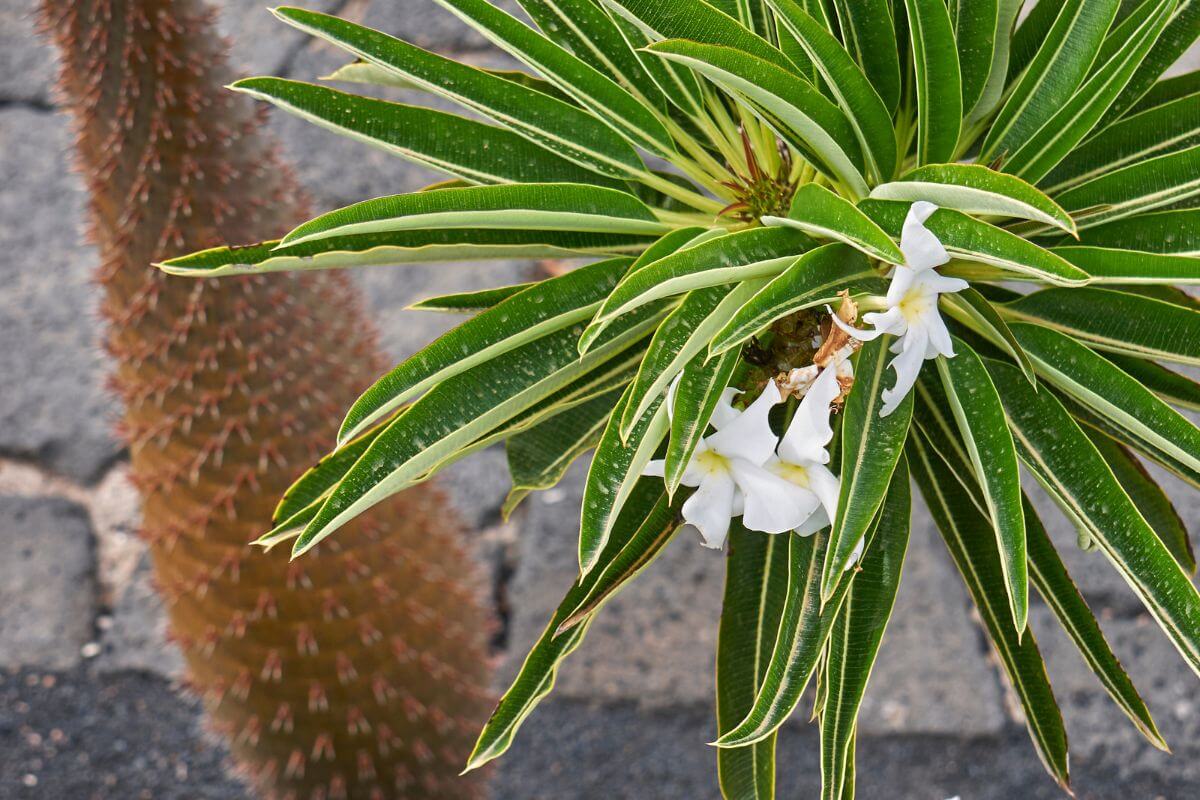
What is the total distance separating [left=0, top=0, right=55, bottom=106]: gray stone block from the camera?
2.58 metres

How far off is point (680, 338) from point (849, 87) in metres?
0.18

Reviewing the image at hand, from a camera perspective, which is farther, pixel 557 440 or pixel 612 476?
pixel 557 440

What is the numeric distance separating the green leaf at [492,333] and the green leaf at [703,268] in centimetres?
7

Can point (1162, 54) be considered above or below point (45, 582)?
above

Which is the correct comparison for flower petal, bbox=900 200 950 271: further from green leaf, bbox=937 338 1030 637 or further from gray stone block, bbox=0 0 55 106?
gray stone block, bbox=0 0 55 106

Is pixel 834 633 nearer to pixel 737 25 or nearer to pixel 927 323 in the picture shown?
pixel 927 323

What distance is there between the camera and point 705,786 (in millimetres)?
1725

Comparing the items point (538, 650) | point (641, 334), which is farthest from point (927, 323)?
point (538, 650)

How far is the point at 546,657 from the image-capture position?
0.78 m

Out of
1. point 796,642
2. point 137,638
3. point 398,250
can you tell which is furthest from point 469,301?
point 137,638

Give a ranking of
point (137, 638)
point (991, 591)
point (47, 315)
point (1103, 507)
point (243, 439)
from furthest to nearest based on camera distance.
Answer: point (47, 315), point (137, 638), point (243, 439), point (991, 591), point (1103, 507)

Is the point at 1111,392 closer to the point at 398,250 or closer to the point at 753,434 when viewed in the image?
the point at 753,434

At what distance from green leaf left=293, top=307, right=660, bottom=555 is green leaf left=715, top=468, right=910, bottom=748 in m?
0.17

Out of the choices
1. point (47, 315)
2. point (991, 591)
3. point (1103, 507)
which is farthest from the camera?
point (47, 315)
